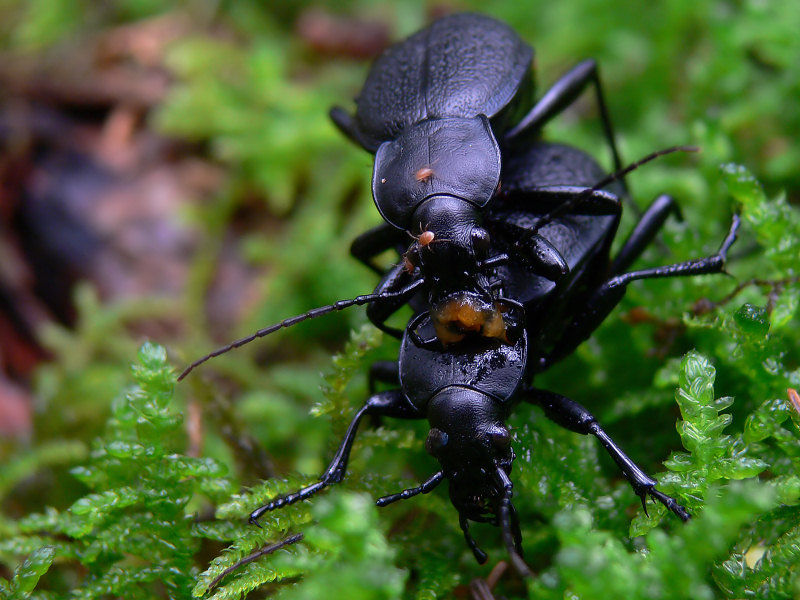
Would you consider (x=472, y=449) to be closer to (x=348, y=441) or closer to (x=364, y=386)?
(x=348, y=441)

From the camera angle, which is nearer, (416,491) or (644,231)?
(416,491)

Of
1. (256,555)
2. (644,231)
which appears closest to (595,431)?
(644,231)

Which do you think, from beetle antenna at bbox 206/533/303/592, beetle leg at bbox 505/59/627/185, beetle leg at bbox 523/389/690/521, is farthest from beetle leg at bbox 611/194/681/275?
A: beetle antenna at bbox 206/533/303/592

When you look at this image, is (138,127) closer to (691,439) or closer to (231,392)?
(231,392)

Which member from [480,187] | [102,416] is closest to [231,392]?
[102,416]

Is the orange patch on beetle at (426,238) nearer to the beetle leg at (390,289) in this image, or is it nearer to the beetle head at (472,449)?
the beetle leg at (390,289)

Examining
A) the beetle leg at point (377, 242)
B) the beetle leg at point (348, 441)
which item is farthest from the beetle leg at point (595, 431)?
the beetle leg at point (377, 242)

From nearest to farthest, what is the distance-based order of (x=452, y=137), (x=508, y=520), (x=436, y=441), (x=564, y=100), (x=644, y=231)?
(x=508, y=520) < (x=436, y=441) < (x=452, y=137) < (x=644, y=231) < (x=564, y=100)
